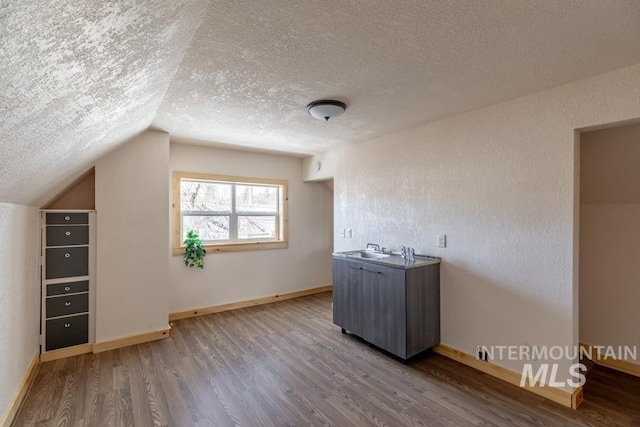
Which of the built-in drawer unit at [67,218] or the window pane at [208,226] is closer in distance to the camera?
the built-in drawer unit at [67,218]

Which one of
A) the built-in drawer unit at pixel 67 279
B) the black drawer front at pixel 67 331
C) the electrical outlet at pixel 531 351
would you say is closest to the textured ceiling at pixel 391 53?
the built-in drawer unit at pixel 67 279

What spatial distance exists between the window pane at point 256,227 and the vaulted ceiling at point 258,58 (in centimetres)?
229

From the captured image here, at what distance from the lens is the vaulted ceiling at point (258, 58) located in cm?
103

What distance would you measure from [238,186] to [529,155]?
3.74 m

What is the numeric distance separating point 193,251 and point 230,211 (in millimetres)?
833

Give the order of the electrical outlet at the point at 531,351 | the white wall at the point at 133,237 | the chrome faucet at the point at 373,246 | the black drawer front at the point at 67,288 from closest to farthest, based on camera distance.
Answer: the electrical outlet at the point at 531,351, the black drawer front at the point at 67,288, the white wall at the point at 133,237, the chrome faucet at the point at 373,246

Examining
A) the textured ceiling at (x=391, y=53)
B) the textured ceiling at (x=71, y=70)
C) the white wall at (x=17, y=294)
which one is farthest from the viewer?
the white wall at (x=17, y=294)

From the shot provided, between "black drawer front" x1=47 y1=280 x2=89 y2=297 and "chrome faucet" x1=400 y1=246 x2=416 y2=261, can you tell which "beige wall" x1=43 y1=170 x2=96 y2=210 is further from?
"chrome faucet" x1=400 y1=246 x2=416 y2=261

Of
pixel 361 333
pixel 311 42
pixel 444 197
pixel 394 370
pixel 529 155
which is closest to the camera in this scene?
pixel 311 42

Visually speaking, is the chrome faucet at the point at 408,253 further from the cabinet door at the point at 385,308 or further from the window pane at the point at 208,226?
the window pane at the point at 208,226

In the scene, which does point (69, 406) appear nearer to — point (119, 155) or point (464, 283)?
point (119, 155)

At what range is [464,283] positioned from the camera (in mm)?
2879

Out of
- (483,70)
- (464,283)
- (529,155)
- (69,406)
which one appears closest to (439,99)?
(483,70)

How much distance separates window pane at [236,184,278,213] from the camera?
470 cm
